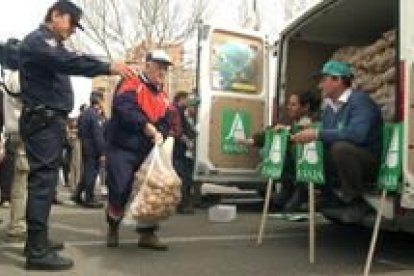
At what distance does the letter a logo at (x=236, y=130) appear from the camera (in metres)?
9.52

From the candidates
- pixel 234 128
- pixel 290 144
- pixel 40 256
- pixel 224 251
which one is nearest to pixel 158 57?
pixel 290 144

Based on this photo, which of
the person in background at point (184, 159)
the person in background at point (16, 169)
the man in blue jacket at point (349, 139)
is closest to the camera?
the man in blue jacket at point (349, 139)

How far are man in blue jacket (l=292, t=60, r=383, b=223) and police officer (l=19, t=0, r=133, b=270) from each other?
1.77 metres

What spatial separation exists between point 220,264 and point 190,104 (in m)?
3.80

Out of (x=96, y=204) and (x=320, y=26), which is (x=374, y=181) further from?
(x=96, y=204)

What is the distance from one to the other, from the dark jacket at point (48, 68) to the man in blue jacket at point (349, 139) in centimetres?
187

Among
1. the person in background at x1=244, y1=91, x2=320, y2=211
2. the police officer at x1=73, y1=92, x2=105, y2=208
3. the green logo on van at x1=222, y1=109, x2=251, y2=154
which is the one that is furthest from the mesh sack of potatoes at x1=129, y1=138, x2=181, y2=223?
the police officer at x1=73, y1=92, x2=105, y2=208

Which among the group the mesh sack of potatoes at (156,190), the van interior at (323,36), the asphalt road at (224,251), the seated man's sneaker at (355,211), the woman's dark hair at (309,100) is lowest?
the asphalt road at (224,251)

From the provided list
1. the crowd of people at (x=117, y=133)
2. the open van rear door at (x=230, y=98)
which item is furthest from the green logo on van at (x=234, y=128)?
the crowd of people at (x=117, y=133)

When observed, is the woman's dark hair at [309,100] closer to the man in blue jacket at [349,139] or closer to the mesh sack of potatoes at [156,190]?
the man in blue jacket at [349,139]

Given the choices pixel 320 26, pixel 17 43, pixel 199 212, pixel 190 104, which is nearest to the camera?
pixel 17 43

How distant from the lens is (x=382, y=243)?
8.21 metres

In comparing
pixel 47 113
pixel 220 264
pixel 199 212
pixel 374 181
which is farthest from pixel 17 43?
pixel 199 212

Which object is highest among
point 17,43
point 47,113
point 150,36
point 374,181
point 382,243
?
point 150,36
